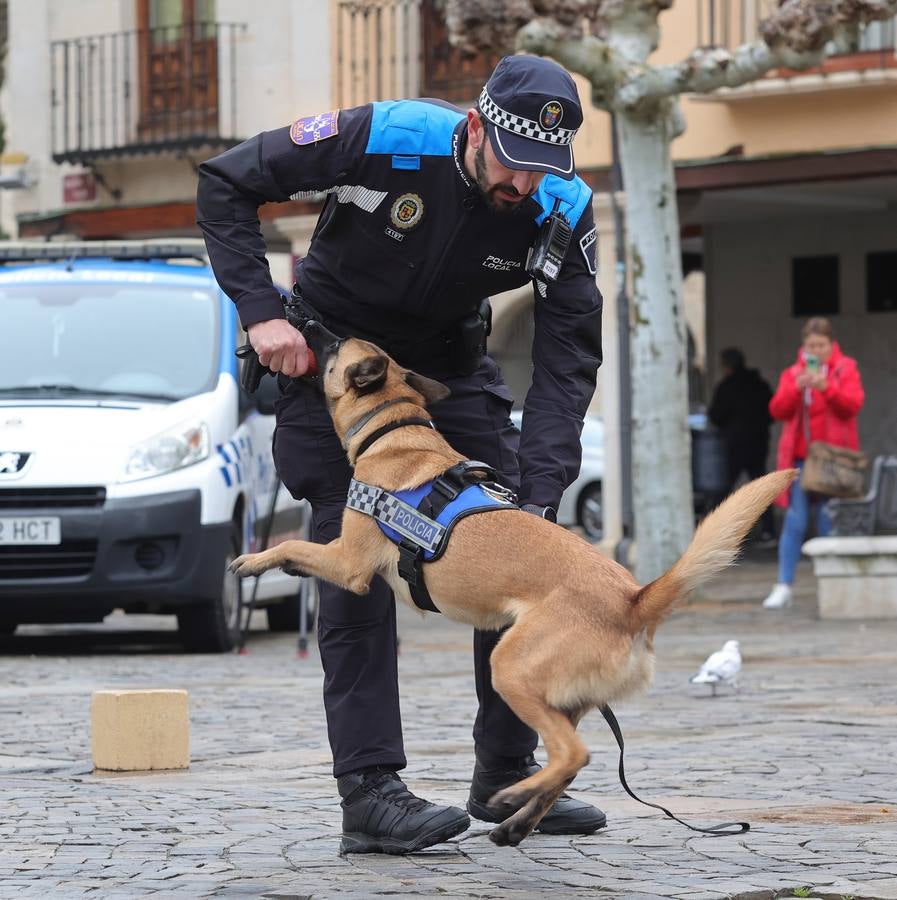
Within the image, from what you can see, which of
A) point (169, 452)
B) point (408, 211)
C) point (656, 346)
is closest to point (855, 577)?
point (656, 346)

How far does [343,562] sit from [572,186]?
111cm

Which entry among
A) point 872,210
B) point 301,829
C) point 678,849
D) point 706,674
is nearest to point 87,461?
point 706,674

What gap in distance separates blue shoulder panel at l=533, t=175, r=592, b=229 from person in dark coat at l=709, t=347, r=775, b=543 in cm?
1570

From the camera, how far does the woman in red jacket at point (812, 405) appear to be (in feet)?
43.3

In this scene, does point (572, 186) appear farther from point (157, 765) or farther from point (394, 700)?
point (157, 765)

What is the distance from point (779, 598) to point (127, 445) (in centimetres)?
543

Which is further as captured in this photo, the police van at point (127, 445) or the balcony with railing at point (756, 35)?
the balcony with railing at point (756, 35)

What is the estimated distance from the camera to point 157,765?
6559 mm

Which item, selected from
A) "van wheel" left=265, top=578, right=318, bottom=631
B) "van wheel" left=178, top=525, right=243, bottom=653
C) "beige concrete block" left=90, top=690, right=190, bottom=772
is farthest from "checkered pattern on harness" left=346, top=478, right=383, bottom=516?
"van wheel" left=265, top=578, right=318, bottom=631

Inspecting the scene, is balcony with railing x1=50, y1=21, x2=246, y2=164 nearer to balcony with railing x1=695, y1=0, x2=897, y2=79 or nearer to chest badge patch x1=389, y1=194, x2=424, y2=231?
balcony with railing x1=695, y1=0, x2=897, y2=79

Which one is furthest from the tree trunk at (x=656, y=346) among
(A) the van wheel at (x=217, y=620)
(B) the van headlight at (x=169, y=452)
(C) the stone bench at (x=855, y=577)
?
(B) the van headlight at (x=169, y=452)

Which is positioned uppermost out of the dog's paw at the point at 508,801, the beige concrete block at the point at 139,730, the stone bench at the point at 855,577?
the dog's paw at the point at 508,801

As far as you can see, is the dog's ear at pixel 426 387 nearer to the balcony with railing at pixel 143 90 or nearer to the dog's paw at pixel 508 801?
the dog's paw at pixel 508 801

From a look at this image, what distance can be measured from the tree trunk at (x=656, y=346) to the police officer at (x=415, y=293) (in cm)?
870
